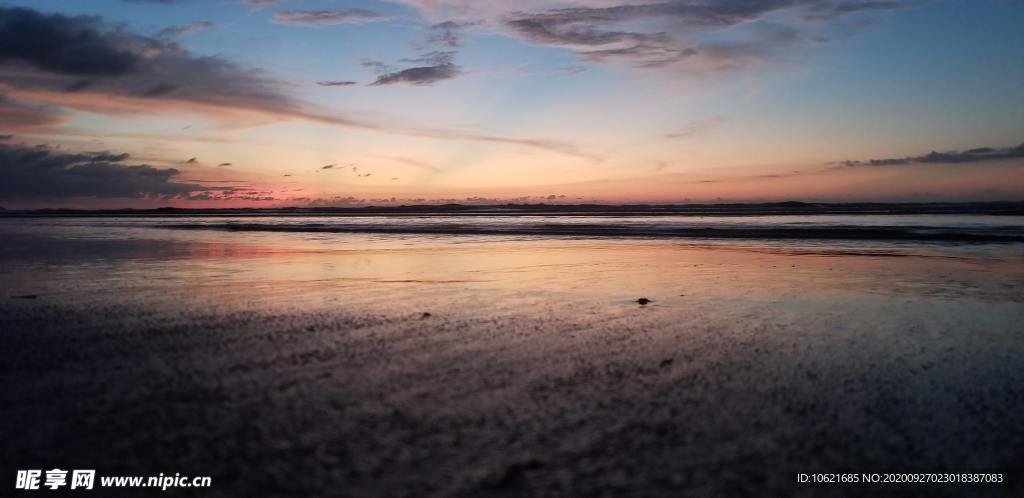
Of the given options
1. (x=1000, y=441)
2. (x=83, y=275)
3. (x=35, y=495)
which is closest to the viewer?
(x=35, y=495)

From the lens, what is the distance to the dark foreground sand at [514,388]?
3.07 metres

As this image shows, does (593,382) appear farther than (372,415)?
Yes

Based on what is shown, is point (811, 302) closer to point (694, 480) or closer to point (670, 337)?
point (670, 337)

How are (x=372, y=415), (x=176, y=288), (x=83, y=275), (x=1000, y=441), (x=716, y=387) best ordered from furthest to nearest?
(x=83, y=275), (x=176, y=288), (x=716, y=387), (x=372, y=415), (x=1000, y=441)

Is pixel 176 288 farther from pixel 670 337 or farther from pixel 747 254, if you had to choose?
pixel 747 254

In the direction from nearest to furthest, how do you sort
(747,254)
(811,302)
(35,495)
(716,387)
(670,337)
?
(35,495) < (716,387) < (670,337) < (811,302) < (747,254)

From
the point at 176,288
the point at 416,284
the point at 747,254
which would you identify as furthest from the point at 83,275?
the point at 747,254

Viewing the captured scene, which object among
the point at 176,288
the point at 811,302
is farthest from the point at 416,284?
the point at 811,302

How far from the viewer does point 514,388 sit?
4352mm

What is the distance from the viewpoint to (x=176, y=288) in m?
9.67

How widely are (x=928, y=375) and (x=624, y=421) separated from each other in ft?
9.44

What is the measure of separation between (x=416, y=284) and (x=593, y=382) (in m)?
6.40

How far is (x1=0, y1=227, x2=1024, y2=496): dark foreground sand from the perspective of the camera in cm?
307

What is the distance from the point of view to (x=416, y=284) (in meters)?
10.5
